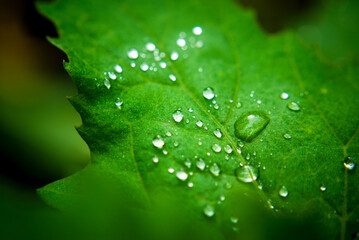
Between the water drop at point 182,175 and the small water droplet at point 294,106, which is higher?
the small water droplet at point 294,106

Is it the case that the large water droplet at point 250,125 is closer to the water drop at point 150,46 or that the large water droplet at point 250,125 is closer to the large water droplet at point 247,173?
the large water droplet at point 247,173

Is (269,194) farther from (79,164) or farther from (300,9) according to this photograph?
(300,9)

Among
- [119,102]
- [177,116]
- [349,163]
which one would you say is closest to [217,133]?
[177,116]

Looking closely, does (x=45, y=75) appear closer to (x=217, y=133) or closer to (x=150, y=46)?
(x=150, y=46)

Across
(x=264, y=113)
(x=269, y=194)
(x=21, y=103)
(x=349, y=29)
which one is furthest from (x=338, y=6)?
(x=21, y=103)

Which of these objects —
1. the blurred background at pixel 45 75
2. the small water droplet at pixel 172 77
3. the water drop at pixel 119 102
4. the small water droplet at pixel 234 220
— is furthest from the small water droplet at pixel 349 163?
the blurred background at pixel 45 75

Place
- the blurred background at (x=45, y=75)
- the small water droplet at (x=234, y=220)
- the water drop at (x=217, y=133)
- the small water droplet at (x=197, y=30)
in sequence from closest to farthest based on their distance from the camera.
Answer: the small water droplet at (x=234, y=220), the water drop at (x=217, y=133), the small water droplet at (x=197, y=30), the blurred background at (x=45, y=75)

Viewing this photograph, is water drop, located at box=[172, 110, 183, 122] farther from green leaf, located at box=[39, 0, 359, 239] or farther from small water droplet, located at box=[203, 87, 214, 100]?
small water droplet, located at box=[203, 87, 214, 100]
